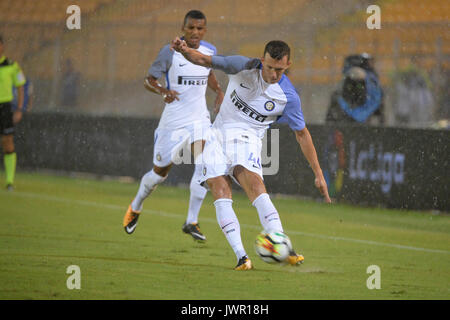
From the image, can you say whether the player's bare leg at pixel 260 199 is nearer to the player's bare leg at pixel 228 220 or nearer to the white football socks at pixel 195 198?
the player's bare leg at pixel 228 220

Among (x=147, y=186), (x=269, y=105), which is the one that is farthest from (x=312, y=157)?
(x=147, y=186)

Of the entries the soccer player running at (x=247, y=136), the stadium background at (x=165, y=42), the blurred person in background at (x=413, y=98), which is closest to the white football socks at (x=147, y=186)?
the soccer player running at (x=247, y=136)

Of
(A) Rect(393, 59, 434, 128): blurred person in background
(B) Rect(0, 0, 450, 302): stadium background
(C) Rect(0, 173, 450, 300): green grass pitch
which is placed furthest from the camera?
(A) Rect(393, 59, 434, 128): blurred person in background

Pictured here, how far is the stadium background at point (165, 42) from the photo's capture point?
1481cm

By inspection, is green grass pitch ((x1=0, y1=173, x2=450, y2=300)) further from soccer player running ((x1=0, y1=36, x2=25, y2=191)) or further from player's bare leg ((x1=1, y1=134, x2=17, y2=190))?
soccer player running ((x1=0, y1=36, x2=25, y2=191))

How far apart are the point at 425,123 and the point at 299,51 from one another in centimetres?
342

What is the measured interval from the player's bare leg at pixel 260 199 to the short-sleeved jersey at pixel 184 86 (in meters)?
2.04

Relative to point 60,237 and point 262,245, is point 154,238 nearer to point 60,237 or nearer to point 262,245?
point 60,237

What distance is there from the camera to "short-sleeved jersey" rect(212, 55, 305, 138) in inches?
266

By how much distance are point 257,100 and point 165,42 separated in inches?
445

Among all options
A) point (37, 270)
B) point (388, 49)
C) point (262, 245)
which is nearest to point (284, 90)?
point (262, 245)

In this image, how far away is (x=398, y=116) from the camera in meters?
15.1

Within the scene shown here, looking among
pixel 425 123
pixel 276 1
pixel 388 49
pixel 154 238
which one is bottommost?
pixel 154 238

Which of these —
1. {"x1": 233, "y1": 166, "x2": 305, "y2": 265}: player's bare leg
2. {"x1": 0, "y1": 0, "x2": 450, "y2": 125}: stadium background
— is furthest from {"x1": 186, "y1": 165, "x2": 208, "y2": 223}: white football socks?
{"x1": 0, "y1": 0, "x2": 450, "y2": 125}: stadium background
